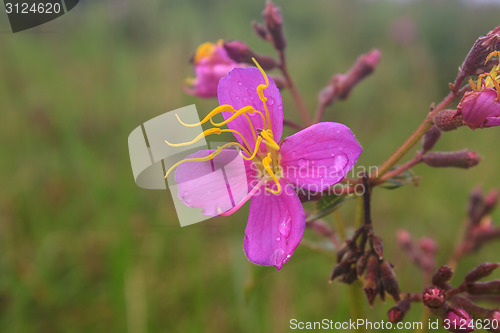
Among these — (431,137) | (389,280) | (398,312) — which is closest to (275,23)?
(431,137)

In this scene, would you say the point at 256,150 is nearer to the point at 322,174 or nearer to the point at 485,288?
the point at 322,174

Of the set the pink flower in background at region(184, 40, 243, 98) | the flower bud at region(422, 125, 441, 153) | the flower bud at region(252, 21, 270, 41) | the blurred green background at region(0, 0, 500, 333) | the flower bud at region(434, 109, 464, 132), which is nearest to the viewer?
the flower bud at region(434, 109, 464, 132)

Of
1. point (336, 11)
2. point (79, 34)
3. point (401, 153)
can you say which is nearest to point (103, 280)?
point (401, 153)

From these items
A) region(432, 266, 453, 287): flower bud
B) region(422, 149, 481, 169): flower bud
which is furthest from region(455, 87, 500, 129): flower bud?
region(432, 266, 453, 287): flower bud

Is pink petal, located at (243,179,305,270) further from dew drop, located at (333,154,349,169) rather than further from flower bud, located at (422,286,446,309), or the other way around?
flower bud, located at (422,286,446,309)

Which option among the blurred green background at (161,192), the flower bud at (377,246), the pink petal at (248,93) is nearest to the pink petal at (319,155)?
the pink petal at (248,93)

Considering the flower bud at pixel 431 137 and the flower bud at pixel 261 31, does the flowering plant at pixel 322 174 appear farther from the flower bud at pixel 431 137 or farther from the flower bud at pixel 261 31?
the flower bud at pixel 261 31
